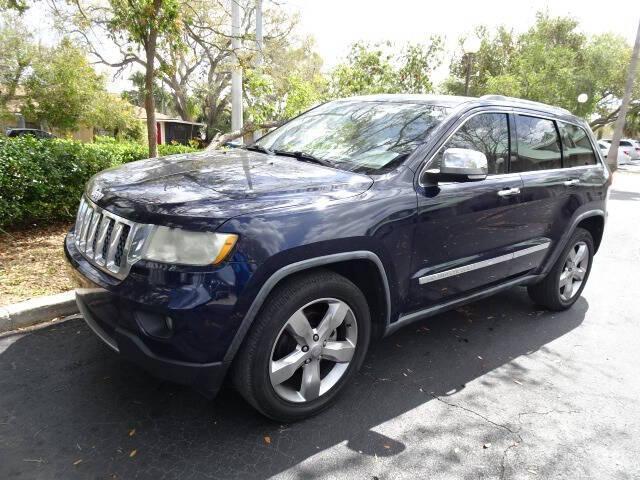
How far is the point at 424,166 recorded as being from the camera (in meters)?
2.93

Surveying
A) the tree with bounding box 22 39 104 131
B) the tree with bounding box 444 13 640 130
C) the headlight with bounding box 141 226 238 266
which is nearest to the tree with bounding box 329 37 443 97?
the tree with bounding box 444 13 640 130

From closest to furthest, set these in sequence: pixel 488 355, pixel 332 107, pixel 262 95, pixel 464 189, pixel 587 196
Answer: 1. pixel 464 189
2. pixel 488 355
3. pixel 332 107
4. pixel 587 196
5. pixel 262 95

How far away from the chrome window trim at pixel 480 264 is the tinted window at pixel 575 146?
85 cm

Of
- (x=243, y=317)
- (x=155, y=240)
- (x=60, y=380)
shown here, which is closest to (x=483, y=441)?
(x=243, y=317)

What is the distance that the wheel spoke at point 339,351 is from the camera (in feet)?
8.67

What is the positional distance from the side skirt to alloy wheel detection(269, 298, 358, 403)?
1.14 feet

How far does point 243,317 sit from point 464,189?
1.73 m

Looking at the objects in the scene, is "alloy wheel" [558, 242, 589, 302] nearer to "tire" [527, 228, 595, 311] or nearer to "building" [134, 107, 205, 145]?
"tire" [527, 228, 595, 311]

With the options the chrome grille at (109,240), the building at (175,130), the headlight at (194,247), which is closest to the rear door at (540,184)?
the headlight at (194,247)

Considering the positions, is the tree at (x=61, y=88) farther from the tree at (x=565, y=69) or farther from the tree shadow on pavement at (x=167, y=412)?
the tree shadow on pavement at (x=167, y=412)

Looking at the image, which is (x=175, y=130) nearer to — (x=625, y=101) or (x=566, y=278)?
(x=625, y=101)

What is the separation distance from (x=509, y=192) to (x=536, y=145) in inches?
28.0

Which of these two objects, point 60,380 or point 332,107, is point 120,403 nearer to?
point 60,380

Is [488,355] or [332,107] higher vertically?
[332,107]
